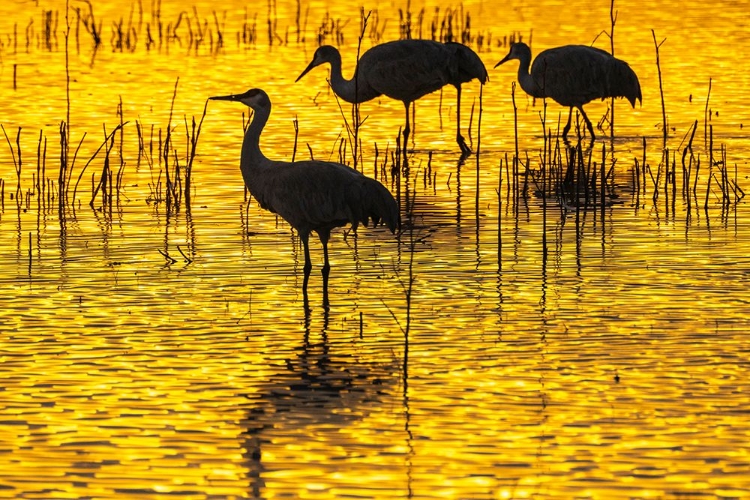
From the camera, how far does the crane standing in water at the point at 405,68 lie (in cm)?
2080

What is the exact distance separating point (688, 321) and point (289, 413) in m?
3.21

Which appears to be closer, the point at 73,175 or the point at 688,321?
the point at 688,321

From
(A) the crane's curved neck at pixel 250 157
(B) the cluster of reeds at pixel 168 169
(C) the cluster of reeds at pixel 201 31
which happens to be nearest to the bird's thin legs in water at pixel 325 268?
(A) the crane's curved neck at pixel 250 157

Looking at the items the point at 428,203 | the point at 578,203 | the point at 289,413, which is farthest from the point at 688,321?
the point at 428,203

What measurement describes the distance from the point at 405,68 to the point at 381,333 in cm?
1030

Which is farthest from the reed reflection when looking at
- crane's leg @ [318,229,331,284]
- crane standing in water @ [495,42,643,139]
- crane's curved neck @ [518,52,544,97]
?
crane's curved neck @ [518,52,544,97]

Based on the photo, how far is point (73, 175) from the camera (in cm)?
1795

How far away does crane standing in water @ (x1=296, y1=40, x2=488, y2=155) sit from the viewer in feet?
68.2

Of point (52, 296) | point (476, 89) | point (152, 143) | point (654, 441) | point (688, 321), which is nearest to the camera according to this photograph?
point (654, 441)

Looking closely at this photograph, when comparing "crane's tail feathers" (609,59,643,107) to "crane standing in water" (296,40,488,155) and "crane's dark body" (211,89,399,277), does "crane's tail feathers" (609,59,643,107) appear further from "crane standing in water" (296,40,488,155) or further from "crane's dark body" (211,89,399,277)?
"crane's dark body" (211,89,399,277)

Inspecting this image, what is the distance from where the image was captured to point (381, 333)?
10.9m

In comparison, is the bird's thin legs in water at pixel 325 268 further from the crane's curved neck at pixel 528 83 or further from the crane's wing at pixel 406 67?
the crane's curved neck at pixel 528 83

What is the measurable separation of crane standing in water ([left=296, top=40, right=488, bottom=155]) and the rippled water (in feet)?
2.01

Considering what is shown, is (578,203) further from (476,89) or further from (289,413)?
(476,89)
